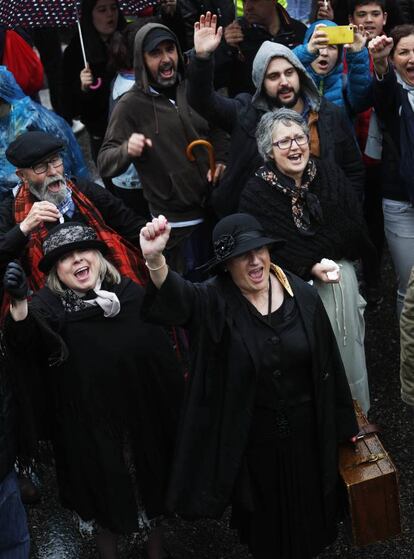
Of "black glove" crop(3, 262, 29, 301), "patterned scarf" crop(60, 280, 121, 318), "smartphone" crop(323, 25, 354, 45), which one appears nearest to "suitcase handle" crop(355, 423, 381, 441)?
"patterned scarf" crop(60, 280, 121, 318)

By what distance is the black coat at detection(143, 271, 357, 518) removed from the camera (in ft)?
11.5

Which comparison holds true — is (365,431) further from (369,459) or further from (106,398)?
(106,398)

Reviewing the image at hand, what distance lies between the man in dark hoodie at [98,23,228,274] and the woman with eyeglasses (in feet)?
3.13

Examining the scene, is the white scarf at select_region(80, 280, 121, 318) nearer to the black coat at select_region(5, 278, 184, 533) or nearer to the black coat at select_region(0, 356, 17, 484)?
the black coat at select_region(5, 278, 184, 533)

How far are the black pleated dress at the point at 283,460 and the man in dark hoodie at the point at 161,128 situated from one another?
5.86 ft

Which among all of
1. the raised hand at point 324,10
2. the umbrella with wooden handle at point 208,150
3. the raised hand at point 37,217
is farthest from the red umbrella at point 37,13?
the raised hand at point 37,217

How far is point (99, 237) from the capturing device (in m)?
4.33

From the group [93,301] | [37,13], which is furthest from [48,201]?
[37,13]

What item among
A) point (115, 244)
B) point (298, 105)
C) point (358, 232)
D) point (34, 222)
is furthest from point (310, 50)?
point (34, 222)

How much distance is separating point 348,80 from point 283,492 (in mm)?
2573

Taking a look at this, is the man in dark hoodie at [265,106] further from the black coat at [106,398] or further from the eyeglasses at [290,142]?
the black coat at [106,398]

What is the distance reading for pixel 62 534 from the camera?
456cm

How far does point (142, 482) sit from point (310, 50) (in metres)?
2.70

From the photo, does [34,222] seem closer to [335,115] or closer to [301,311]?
[301,311]
